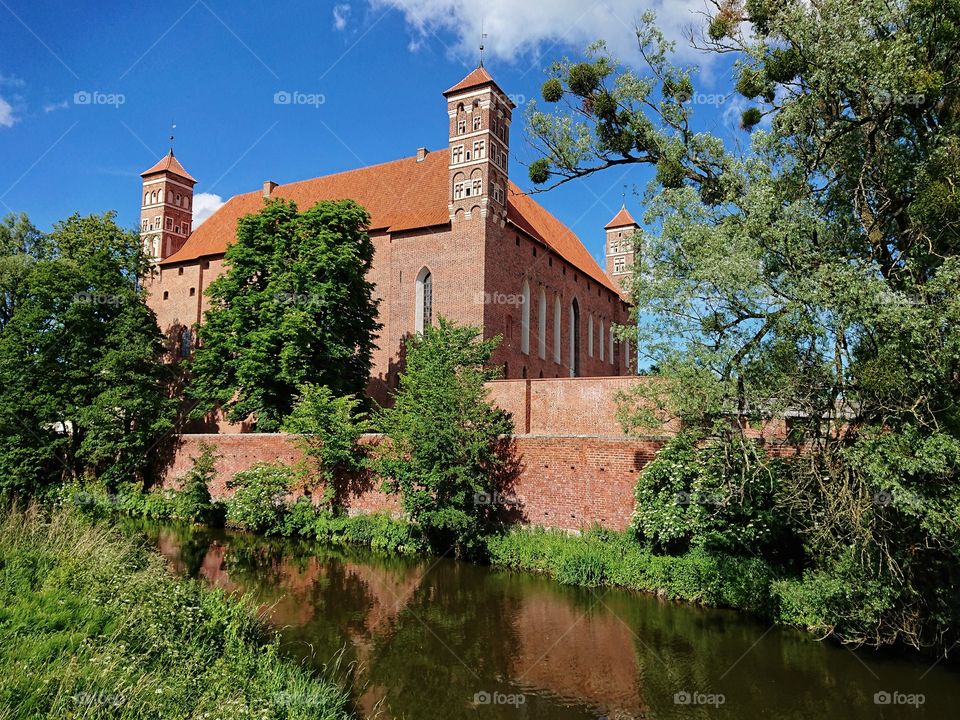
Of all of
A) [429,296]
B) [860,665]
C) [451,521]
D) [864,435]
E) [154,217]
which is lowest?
[860,665]

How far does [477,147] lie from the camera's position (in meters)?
24.0

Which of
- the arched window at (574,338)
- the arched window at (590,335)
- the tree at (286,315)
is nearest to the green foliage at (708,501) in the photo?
the tree at (286,315)

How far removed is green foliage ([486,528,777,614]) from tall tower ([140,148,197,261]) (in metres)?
25.7

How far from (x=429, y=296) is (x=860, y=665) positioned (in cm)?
1895

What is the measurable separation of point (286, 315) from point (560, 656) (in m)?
14.0

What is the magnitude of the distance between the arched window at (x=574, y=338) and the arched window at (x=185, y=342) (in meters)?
16.9

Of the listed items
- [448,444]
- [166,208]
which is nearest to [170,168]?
[166,208]

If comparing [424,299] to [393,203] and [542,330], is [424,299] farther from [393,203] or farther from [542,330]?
[542,330]

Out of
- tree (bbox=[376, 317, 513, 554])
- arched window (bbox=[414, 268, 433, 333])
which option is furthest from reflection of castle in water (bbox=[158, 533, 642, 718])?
arched window (bbox=[414, 268, 433, 333])

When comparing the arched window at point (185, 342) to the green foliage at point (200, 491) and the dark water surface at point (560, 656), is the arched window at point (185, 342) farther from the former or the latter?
the dark water surface at point (560, 656)

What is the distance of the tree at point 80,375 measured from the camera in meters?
21.0

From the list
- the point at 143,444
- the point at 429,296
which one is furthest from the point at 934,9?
the point at 143,444

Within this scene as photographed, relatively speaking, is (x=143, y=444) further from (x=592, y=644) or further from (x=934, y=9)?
(x=934, y=9)

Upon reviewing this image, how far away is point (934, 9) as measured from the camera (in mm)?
8898
